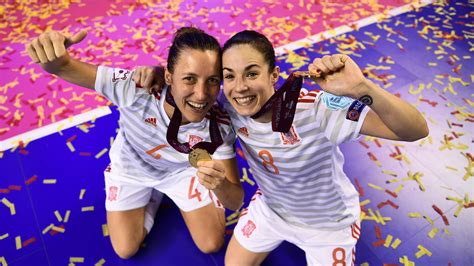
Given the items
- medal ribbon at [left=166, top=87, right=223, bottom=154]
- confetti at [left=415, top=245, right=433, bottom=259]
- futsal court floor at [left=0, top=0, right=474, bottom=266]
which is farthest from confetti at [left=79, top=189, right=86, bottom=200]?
confetti at [left=415, top=245, right=433, bottom=259]

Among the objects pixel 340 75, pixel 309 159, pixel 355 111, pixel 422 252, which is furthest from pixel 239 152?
pixel 340 75

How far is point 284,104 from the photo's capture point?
1.88 metres

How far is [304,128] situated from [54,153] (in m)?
2.94

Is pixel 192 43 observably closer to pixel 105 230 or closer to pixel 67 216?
pixel 105 230

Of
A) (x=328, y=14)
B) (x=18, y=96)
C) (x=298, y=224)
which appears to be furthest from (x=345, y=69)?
(x=328, y=14)

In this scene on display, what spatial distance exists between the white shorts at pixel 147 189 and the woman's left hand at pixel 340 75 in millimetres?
1647

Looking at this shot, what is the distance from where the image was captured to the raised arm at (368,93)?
1.57m

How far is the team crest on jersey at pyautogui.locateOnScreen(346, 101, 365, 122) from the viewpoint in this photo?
1732 mm

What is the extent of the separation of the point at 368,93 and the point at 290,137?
1.75 feet

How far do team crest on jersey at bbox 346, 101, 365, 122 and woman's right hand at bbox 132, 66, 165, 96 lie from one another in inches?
47.9

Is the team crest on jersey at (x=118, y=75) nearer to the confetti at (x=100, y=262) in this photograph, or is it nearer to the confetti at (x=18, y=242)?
the confetti at (x=100, y=262)

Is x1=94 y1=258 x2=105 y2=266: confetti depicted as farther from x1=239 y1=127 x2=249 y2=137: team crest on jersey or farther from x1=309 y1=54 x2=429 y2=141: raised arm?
x1=309 y1=54 x2=429 y2=141: raised arm

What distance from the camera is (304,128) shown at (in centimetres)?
192

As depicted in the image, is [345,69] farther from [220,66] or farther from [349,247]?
[349,247]
